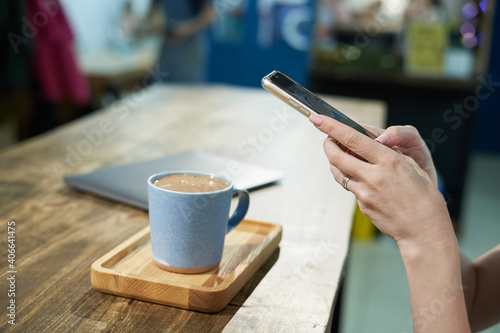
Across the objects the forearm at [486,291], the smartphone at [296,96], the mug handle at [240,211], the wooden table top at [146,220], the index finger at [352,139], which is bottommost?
the forearm at [486,291]

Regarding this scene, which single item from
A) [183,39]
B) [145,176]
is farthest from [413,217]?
[183,39]

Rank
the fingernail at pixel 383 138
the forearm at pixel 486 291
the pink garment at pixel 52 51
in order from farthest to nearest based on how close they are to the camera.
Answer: the pink garment at pixel 52 51
the forearm at pixel 486 291
the fingernail at pixel 383 138

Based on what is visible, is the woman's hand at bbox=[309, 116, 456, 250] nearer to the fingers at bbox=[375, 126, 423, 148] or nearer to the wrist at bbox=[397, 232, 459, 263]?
the wrist at bbox=[397, 232, 459, 263]

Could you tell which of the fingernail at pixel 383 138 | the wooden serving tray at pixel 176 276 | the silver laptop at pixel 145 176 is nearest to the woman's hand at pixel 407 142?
the fingernail at pixel 383 138

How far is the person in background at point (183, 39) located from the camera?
3318mm

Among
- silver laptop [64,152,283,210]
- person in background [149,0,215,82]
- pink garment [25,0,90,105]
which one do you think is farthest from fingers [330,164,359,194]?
person in background [149,0,215,82]

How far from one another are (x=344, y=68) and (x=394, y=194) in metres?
2.57

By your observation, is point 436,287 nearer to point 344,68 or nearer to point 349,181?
point 349,181

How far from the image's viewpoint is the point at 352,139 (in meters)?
0.62

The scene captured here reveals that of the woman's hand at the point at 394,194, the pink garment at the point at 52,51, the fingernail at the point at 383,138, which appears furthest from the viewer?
the pink garment at the point at 52,51

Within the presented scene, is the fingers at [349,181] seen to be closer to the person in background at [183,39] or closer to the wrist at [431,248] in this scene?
the wrist at [431,248]

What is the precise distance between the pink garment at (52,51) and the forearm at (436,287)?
2.64 meters

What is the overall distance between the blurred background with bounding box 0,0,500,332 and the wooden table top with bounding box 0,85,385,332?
935 millimetres

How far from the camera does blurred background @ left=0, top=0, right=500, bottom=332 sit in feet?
8.58
